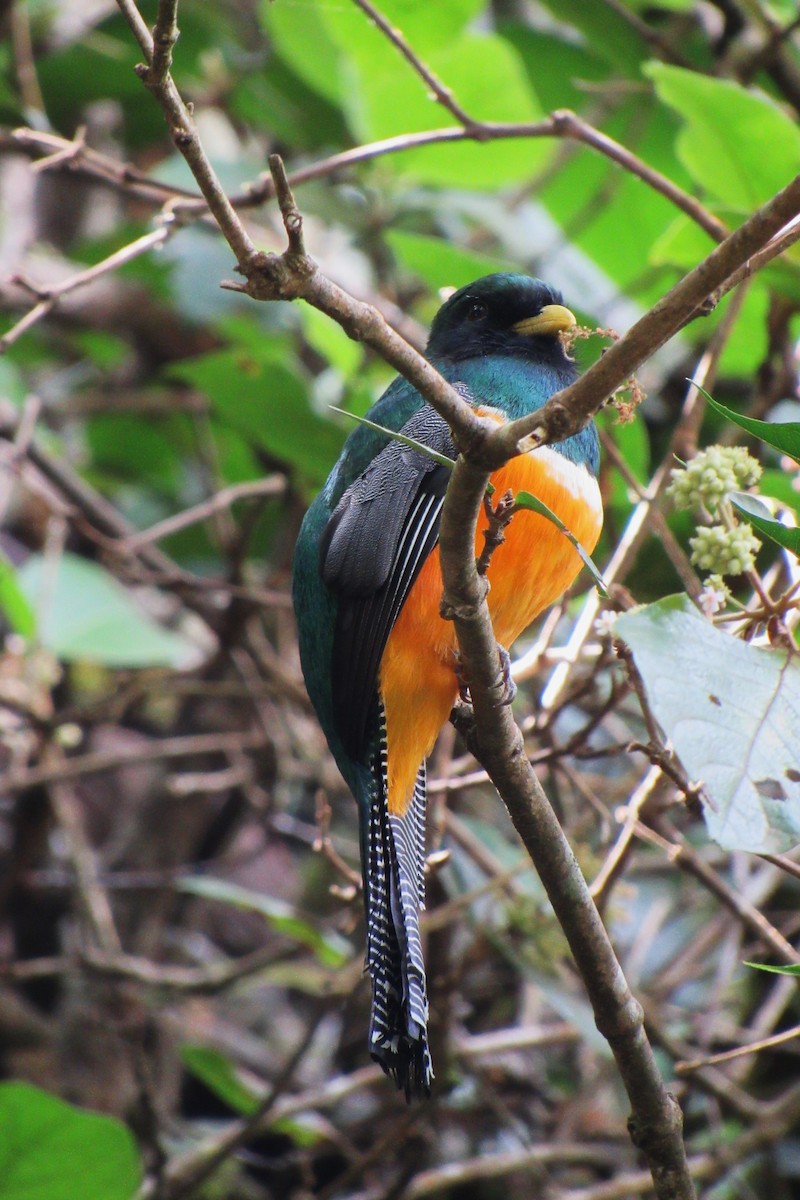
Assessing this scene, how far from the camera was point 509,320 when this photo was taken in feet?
8.64

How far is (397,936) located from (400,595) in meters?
0.56

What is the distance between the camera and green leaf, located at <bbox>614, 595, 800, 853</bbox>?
129cm

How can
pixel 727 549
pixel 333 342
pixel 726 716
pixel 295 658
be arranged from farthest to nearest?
pixel 295 658
pixel 333 342
pixel 727 549
pixel 726 716

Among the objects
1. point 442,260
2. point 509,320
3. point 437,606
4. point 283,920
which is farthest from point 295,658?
point 437,606

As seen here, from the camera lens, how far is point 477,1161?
118 inches

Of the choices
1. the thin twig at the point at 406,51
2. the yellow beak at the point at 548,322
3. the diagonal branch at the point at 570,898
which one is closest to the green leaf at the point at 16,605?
the yellow beak at the point at 548,322

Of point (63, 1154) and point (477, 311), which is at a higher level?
point (477, 311)

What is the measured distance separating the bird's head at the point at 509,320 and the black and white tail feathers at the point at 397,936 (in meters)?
0.86

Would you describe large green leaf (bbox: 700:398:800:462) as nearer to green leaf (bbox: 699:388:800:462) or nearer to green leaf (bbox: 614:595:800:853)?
green leaf (bbox: 699:388:800:462)

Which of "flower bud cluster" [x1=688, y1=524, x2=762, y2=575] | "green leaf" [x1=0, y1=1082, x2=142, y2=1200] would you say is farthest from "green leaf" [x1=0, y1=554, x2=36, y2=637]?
"flower bud cluster" [x1=688, y1=524, x2=762, y2=575]

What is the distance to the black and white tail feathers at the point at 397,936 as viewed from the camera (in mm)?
1859

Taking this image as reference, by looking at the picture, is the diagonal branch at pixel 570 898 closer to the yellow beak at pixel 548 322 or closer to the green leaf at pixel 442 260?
the yellow beak at pixel 548 322

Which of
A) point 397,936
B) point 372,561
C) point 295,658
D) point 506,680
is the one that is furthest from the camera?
point 295,658

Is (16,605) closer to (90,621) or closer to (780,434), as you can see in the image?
(90,621)
